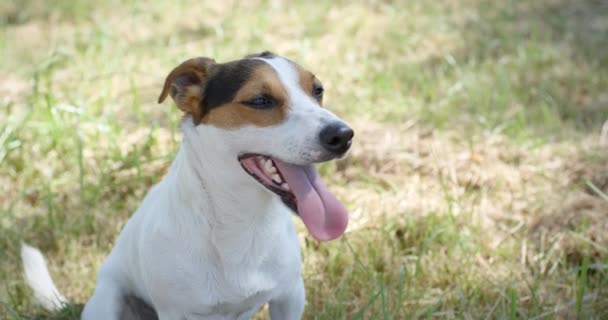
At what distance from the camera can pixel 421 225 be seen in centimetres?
411

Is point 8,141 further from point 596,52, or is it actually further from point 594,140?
point 596,52

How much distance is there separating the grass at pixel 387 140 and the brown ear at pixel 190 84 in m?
→ 1.11

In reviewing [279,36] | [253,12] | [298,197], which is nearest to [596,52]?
[279,36]

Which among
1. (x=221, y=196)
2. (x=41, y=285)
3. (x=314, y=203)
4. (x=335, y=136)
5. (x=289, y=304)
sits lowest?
(x=41, y=285)

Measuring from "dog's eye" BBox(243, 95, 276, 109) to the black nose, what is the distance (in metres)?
0.27

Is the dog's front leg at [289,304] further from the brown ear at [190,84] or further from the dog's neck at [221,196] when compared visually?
the brown ear at [190,84]

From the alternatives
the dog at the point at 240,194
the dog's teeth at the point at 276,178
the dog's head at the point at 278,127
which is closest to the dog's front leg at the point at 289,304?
the dog at the point at 240,194

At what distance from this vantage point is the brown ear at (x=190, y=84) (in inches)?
114

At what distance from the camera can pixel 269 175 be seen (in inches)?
109

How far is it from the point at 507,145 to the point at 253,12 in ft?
11.9

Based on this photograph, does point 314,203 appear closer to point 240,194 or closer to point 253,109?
point 240,194

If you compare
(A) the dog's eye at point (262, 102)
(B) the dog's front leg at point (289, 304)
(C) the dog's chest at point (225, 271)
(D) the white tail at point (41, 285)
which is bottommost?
(D) the white tail at point (41, 285)

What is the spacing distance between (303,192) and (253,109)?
369 mm

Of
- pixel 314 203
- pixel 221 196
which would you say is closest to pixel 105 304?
pixel 221 196
